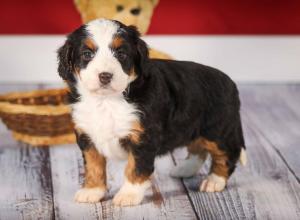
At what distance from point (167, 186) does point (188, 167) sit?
144 mm

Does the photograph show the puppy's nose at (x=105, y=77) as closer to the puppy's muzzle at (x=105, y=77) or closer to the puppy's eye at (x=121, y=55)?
the puppy's muzzle at (x=105, y=77)

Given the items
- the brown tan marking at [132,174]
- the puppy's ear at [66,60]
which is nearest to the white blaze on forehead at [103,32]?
the puppy's ear at [66,60]

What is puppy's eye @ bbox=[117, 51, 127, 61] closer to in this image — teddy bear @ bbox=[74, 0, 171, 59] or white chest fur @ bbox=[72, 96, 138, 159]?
white chest fur @ bbox=[72, 96, 138, 159]

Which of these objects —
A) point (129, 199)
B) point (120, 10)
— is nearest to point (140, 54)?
point (129, 199)

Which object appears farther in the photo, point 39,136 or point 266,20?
point 266,20

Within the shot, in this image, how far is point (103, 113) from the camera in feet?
8.21

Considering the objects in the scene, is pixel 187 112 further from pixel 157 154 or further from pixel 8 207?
pixel 8 207

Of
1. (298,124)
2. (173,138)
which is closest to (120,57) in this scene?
(173,138)

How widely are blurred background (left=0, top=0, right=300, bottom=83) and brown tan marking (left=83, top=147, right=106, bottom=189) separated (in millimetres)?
1862

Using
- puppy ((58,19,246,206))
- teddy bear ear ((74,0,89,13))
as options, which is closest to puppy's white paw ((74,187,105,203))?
puppy ((58,19,246,206))

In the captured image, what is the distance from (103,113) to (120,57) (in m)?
0.23

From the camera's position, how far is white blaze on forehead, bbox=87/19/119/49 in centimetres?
238

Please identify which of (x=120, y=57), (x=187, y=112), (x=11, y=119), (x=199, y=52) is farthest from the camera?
(x=199, y=52)

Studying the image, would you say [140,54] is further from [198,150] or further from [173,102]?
[198,150]
